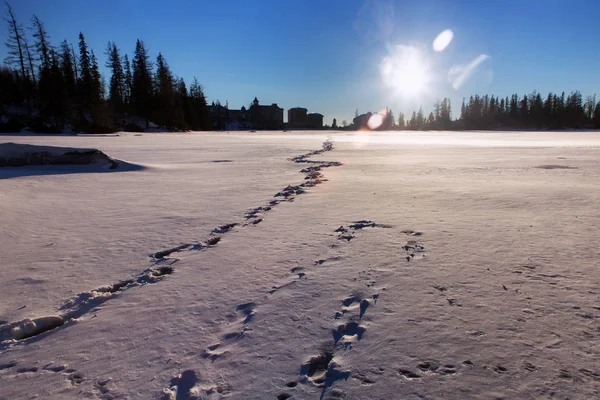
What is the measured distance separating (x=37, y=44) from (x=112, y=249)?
147ft

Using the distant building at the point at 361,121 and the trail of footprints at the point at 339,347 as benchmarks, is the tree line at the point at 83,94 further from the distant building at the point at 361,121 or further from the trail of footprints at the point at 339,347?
the distant building at the point at 361,121

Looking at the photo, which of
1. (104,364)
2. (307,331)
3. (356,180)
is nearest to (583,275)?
(307,331)

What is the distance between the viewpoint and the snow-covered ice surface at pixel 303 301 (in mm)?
1419

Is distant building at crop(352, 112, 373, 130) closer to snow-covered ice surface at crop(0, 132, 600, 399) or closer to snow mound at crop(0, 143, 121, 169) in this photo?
snow mound at crop(0, 143, 121, 169)

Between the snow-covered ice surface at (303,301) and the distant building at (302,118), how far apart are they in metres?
85.6

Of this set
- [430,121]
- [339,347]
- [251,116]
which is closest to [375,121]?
[430,121]

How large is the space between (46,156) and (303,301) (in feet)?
27.6

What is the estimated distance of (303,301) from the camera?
6.69ft

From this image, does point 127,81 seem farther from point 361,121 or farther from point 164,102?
point 361,121

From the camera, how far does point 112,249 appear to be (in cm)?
290

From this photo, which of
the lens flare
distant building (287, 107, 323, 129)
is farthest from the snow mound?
the lens flare

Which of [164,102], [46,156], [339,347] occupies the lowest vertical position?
[339,347]

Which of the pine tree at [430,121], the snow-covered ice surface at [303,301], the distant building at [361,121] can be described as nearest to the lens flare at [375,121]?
the distant building at [361,121]

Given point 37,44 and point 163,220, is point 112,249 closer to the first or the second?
point 163,220
